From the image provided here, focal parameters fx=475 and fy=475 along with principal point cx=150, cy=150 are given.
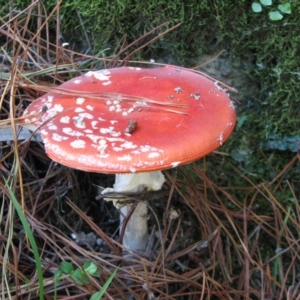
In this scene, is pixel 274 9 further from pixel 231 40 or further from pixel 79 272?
pixel 79 272

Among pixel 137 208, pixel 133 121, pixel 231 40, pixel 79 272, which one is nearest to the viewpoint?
pixel 133 121

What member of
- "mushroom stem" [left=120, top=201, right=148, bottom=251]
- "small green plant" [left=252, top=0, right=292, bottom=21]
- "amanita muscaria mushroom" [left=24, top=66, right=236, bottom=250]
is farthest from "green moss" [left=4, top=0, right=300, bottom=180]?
"mushroom stem" [left=120, top=201, right=148, bottom=251]

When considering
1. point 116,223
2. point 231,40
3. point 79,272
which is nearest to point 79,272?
point 79,272

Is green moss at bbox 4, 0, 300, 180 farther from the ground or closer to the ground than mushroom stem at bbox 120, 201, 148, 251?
farther from the ground

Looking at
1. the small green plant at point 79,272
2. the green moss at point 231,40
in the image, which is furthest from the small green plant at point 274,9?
the small green plant at point 79,272

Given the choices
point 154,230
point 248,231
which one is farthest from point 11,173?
point 248,231

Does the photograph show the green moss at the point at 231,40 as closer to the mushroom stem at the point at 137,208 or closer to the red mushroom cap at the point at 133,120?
the red mushroom cap at the point at 133,120

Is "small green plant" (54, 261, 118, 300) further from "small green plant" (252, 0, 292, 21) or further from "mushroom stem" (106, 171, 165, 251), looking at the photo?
"small green plant" (252, 0, 292, 21)
